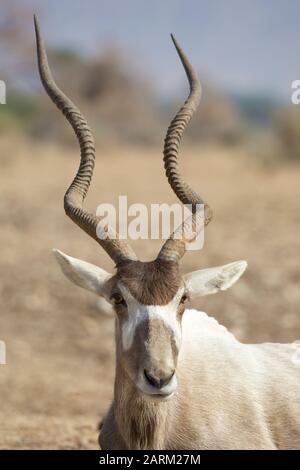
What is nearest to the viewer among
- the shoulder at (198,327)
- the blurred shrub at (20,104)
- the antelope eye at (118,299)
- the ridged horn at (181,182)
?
the antelope eye at (118,299)

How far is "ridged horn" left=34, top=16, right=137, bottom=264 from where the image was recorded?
5230 millimetres

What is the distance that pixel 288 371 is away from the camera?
5.91m

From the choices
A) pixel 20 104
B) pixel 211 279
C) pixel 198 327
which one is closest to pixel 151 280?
pixel 211 279

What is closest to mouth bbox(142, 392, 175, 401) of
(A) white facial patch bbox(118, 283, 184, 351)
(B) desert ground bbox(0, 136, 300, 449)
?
(A) white facial patch bbox(118, 283, 184, 351)

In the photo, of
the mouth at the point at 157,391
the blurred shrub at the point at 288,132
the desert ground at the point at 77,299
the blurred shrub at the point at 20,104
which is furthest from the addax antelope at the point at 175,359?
the blurred shrub at the point at 20,104

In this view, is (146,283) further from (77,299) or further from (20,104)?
(20,104)

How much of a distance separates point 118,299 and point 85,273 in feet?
A: 1.23

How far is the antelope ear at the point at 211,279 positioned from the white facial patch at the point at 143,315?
0.33 metres

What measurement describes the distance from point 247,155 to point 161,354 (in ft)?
88.7

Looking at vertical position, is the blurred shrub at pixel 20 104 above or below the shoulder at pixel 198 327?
above

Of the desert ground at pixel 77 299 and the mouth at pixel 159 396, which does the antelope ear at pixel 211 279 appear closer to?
the mouth at pixel 159 396

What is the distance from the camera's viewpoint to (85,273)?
5.30 metres

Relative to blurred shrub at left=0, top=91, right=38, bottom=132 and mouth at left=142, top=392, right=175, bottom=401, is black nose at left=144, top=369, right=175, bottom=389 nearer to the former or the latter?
Answer: mouth at left=142, top=392, right=175, bottom=401

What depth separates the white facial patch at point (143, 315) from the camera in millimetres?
4809
